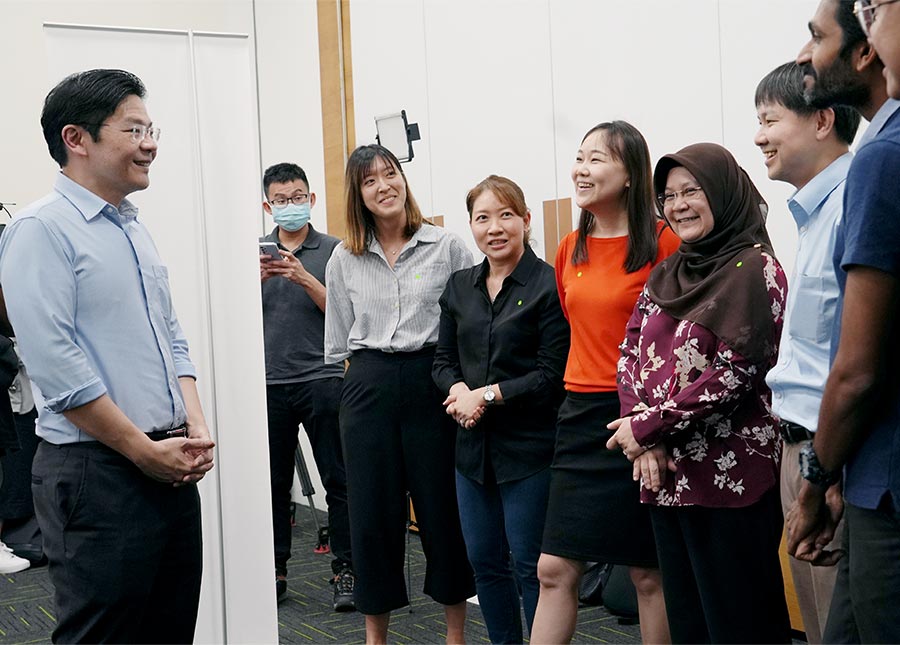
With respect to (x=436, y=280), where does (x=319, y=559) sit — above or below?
below

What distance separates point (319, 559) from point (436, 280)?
6.88 ft

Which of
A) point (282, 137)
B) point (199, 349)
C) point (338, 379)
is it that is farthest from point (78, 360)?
point (282, 137)

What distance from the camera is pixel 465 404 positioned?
8.91 feet

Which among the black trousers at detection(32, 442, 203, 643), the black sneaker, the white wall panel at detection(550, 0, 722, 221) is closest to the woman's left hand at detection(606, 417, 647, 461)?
the black trousers at detection(32, 442, 203, 643)

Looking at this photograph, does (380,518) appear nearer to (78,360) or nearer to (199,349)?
(199,349)

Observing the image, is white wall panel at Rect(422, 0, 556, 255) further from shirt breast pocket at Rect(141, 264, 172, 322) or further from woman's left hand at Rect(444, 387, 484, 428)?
shirt breast pocket at Rect(141, 264, 172, 322)

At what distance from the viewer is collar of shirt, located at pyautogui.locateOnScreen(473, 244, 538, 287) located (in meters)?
2.79

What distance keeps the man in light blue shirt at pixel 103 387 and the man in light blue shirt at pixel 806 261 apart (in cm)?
122

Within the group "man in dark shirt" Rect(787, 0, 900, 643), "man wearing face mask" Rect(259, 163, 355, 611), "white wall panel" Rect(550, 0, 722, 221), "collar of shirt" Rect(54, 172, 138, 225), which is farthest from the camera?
"man wearing face mask" Rect(259, 163, 355, 611)

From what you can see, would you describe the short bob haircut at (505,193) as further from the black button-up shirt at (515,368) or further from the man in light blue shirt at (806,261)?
the man in light blue shirt at (806,261)

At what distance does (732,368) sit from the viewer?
211 cm

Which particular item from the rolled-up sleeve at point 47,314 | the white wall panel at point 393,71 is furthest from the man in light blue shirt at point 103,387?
the white wall panel at point 393,71

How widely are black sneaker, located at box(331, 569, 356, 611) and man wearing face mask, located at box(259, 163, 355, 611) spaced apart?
99 millimetres

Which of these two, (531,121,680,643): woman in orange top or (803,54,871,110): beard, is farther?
(531,121,680,643): woman in orange top
